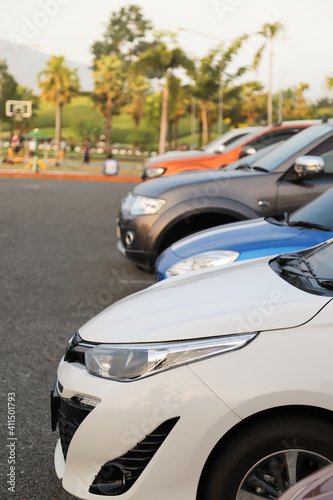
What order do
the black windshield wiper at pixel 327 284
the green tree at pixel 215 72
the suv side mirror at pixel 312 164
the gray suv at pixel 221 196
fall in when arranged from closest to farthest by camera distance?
the black windshield wiper at pixel 327 284 → the suv side mirror at pixel 312 164 → the gray suv at pixel 221 196 → the green tree at pixel 215 72

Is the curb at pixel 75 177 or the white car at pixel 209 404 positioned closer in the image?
the white car at pixel 209 404

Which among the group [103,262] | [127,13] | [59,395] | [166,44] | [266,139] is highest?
[127,13]

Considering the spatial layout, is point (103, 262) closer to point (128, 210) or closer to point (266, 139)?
point (128, 210)

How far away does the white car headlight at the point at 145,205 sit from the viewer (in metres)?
6.79

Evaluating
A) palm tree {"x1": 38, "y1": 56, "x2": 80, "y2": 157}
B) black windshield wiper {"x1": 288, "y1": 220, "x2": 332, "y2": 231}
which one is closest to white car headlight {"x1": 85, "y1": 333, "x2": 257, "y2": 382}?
black windshield wiper {"x1": 288, "y1": 220, "x2": 332, "y2": 231}

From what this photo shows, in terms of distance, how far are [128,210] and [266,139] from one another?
4572 millimetres

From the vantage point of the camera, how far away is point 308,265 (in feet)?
10.1

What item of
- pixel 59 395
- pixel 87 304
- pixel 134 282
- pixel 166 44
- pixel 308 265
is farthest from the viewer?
pixel 166 44

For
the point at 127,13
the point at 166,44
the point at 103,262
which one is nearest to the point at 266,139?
the point at 103,262

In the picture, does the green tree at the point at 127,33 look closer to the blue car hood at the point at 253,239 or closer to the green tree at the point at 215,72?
the green tree at the point at 215,72

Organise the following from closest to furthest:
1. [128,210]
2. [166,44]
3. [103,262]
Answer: [128,210] → [103,262] → [166,44]

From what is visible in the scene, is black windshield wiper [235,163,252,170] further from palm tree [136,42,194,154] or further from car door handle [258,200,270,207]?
palm tree [136,42,194,154]

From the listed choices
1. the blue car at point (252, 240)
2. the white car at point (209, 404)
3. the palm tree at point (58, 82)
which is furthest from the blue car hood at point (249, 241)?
the palm tree at point (58, 82)

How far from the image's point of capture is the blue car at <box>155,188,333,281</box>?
4.65 m
